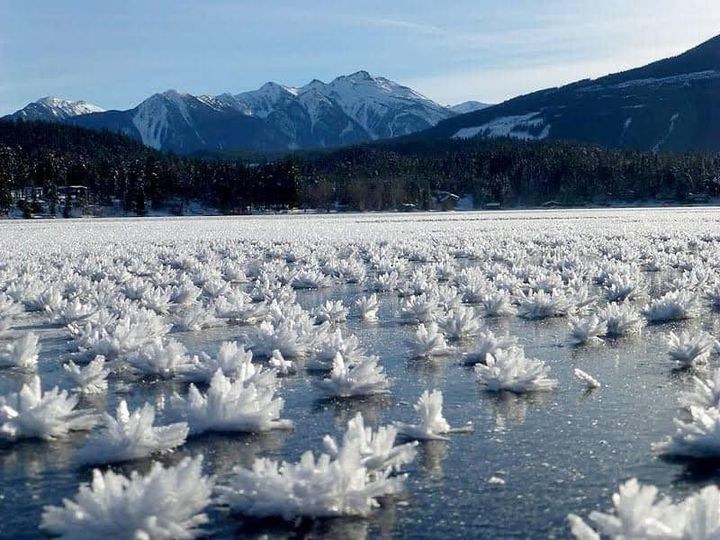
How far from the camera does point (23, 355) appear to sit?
9250 mm

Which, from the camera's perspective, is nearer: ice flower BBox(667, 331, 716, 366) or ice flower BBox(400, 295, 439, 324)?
ice flower BBox(667, 331, 716, 366)

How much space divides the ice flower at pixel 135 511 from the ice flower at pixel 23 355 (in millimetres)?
5094

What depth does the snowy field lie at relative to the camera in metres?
4.71

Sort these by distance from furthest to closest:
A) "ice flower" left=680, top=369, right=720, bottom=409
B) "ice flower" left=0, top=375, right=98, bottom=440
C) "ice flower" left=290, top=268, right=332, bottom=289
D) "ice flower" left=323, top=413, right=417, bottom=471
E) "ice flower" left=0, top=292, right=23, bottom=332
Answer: "ice flower" left=290, top=268, right=332, bottom=289 → "ice flower" left=0, top=292, right=23, bottom=332 → "ice flower" left=680, top=369, right=720, bottom=409 → "ice flower" left=0, top=375, right=98, bottom=440 → "ice flower" left=323, top=413, right=417, bottom=471

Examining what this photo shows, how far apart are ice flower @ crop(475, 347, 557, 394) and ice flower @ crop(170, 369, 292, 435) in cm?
216

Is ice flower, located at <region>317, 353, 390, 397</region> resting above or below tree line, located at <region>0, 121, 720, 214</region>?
below

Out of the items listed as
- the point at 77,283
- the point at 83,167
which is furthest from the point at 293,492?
the point at 83,167

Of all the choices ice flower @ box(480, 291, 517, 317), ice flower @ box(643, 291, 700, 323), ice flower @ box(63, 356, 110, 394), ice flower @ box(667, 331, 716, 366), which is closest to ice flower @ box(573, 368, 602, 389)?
ice flower @ box(667, 331, 716, 366)

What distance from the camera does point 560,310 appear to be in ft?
41.5

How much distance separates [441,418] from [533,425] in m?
0.80

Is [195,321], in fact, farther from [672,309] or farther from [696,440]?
[696,440]

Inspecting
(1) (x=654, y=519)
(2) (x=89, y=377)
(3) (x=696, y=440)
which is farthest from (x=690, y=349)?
(2) (x=89, y=377)

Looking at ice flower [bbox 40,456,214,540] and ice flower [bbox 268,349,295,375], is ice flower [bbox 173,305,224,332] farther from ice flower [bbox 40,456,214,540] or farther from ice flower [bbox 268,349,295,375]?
ice flower [bbox 40,456,214,540]

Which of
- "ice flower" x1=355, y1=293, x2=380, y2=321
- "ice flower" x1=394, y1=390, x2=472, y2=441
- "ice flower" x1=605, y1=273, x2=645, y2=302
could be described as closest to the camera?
"ice flower" x1=394, y1=390, x2=472, y2=441
